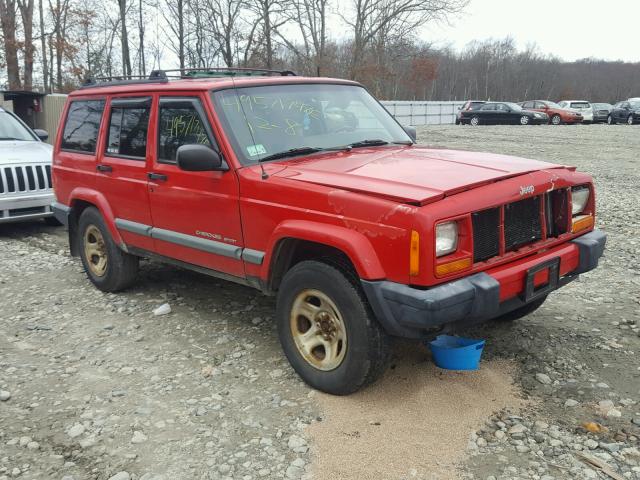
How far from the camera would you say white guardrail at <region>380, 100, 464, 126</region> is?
33.0 metres

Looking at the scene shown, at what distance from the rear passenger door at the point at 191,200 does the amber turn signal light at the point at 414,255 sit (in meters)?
1.41

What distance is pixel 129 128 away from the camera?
5.05 metres

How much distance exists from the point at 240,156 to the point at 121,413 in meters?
1.79

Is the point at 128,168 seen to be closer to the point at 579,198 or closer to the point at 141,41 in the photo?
the point at 579,198

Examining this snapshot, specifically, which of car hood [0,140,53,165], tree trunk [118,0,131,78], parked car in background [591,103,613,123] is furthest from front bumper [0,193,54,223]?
parked car in background [591,103,613,123]

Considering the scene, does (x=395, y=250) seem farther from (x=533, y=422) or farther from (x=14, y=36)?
(x=14, y=36)

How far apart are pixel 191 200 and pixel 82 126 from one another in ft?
6.86

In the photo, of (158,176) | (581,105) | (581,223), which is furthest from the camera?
(581,105)

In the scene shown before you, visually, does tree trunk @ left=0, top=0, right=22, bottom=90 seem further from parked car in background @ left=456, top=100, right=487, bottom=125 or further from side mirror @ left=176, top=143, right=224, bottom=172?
side mirror @ left=176, top=143, right=224, bottom=172

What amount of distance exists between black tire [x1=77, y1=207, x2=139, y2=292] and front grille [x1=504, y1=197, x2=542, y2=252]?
3556 millimetres

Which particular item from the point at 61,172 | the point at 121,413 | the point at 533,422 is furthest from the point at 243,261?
the point at 61,172

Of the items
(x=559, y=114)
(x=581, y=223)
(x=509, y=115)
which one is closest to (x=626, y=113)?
(x=559, y=114)

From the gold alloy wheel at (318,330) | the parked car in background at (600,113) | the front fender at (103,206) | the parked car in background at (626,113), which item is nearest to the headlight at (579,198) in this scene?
the gold alloy wheel at (318,330)

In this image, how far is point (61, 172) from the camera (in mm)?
5926
